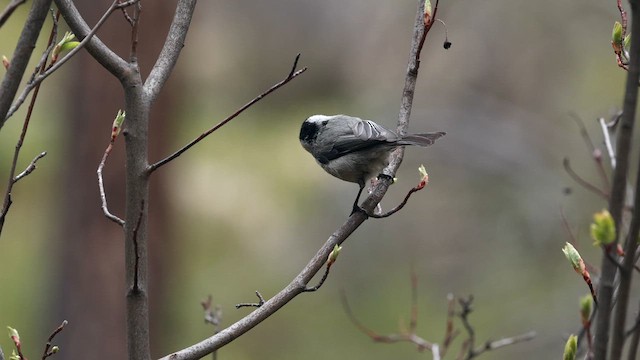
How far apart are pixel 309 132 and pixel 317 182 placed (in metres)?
4.42

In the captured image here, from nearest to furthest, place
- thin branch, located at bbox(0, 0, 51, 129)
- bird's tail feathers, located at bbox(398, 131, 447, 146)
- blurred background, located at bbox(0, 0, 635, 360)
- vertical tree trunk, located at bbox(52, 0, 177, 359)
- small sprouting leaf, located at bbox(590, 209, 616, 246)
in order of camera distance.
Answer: small sprouting leaf, located at bbox(590, 209, 616, 246)
thin branch, located at bbox(0, 0, 51, 129)
bird's tail feathers, located at bbox(398, 131, 447, 146)
vertical tree trunk, located at bbox(52, 0, 177, 359)
blurred background, located at bbox(0, 0, 635, 360)

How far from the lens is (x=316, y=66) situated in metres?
8.69

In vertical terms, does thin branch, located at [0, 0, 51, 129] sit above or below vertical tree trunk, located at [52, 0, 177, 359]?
below

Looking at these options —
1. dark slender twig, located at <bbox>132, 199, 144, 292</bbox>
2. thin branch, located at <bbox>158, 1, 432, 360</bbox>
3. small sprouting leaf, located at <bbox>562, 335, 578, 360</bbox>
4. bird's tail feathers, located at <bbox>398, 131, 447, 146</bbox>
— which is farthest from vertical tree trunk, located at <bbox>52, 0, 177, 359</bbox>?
small sprouting leaf, located at <bbox>562, 335, 578, 360</bbox>

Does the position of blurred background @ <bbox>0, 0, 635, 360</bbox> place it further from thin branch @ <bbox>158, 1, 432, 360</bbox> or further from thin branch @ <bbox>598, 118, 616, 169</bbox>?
thin branch @ <bbox>598, 118, 616, 169</bbox>

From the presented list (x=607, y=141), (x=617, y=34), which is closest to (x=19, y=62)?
(x=617, y=34)

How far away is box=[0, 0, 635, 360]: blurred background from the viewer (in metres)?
6.36

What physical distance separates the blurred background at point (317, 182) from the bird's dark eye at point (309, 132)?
238 cm

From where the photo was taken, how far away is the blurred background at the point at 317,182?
20.9 feet

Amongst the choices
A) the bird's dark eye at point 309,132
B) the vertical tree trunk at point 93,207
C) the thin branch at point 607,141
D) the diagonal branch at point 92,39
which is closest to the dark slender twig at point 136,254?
the diagonal branch at point 92,39

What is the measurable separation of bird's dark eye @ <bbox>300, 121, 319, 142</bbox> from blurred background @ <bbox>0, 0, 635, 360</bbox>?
2382mm

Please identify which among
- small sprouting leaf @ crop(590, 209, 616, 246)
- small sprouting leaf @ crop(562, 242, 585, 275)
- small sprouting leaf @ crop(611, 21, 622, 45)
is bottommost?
small sprouting leaf @ crop(590, 209, 616, 246)

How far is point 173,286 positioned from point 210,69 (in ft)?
9.10

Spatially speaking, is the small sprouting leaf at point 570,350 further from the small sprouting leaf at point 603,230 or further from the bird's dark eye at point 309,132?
the bird's dark eye at point 309,132
